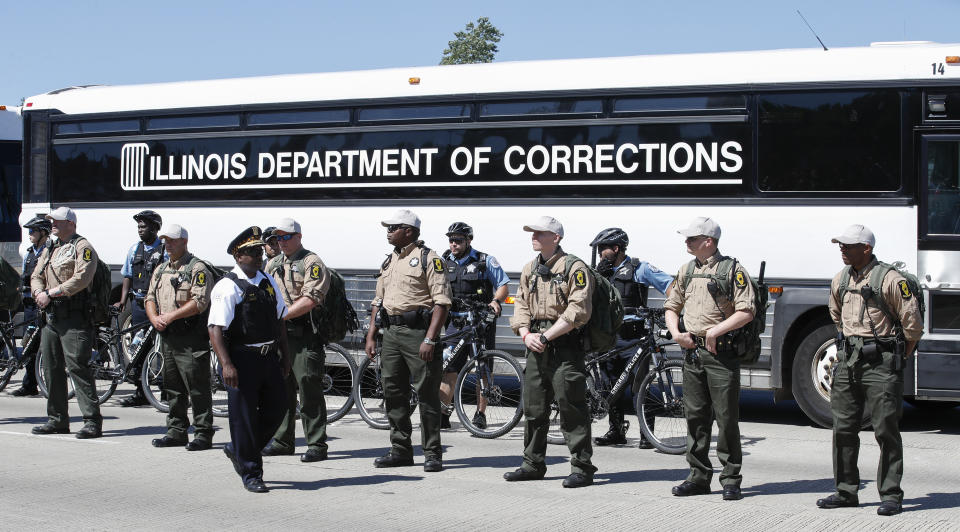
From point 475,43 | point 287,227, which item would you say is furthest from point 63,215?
point 475,43

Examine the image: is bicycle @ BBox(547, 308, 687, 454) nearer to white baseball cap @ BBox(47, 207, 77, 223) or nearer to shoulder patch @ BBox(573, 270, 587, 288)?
shoulder patch @ BBox(573, 270, 587, 288)

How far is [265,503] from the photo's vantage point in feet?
25.0

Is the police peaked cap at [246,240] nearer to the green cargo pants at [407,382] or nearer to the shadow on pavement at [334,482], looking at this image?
the green cargo pants at [407,382]

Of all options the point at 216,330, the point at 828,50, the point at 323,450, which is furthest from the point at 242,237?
the point at 828,50

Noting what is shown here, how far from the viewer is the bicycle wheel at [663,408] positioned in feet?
31.5

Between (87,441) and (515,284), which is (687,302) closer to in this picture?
(515,284)

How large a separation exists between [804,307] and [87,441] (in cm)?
647

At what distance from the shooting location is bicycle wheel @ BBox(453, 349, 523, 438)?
10406 millimetres

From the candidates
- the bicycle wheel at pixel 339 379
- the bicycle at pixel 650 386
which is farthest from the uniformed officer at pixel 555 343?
the bicycle wheel at pixel 339 379

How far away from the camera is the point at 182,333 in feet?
31.9

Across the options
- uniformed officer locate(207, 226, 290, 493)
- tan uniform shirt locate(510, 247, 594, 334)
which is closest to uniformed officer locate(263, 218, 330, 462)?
uniformed officer locate(207, 226, 290, 493)

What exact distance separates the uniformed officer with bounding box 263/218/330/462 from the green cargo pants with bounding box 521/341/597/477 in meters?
1.80

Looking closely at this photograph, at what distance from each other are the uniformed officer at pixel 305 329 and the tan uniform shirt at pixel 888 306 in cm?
390

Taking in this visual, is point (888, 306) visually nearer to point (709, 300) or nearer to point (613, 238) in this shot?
point (709, 300)
